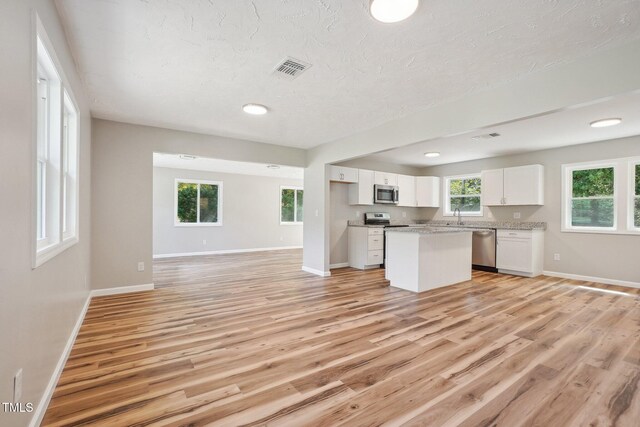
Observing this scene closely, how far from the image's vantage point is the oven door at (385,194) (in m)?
6.59

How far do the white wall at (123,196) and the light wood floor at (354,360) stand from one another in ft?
1.54

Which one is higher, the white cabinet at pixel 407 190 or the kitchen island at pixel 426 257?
the white cabinet at pixel 407 190

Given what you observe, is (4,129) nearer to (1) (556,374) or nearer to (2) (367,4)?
(2) (367,4)

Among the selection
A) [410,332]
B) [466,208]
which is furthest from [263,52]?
[466,208]

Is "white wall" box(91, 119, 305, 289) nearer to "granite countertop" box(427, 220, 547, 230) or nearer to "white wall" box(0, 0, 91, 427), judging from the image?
"white wall" box(0, 0, 91, 427)

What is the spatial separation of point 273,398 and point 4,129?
73.3 inches

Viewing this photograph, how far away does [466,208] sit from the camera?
6961mm

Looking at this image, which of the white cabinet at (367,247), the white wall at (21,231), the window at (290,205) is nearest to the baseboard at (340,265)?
the white cabinet at (367,247)

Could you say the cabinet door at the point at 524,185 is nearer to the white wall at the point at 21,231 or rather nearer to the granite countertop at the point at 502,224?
the granite countertop at the point at 502,224

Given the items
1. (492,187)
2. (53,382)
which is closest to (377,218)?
(492,187)

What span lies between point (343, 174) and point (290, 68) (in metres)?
3.61

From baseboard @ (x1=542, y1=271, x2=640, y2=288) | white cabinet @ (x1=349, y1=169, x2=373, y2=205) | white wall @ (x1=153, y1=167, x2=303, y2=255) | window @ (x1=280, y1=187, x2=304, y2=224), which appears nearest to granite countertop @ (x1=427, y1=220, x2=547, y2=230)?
baseboard @ (x1=542, y1=271, x2=640, y2=288)

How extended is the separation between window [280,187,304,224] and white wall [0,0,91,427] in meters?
7.81

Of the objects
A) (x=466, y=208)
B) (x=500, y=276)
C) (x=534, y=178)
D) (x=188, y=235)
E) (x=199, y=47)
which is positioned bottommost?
(x=500, y=276)
